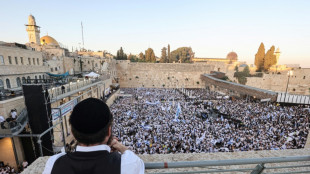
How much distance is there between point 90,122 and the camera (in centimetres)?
98

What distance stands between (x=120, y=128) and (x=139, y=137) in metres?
2.36

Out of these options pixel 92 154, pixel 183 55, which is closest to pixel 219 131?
pixel 92 154

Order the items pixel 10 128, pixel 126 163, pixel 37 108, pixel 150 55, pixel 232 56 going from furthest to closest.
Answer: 1. pixel 232 56
2. pixel 150 55
3. pixel 37 108
4. pixel 10 128
5. pixel 126 163

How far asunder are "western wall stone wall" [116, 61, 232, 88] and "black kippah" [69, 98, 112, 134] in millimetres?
42031

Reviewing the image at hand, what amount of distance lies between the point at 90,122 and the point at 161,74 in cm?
4261

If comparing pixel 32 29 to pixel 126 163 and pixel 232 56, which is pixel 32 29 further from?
pixel 232 56

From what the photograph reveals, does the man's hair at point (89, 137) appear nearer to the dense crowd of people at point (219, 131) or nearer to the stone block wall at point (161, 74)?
the dense crowd of people at point (219, 131)

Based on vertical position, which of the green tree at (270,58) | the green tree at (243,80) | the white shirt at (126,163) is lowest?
the green tree at (243,80)

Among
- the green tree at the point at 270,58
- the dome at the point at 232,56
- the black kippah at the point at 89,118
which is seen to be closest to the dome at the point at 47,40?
the black kippah at the point at 89,118

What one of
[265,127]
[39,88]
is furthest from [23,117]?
[265,127]

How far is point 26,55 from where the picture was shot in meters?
15.9

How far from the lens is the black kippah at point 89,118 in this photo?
97 cm

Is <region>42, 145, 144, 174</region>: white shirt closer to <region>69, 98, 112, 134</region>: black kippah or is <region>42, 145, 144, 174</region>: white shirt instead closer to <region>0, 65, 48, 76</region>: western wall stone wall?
<region>69, 98, 112, 134</region>: black kippah

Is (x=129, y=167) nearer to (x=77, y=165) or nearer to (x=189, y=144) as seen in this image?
(x=77, y=165)
